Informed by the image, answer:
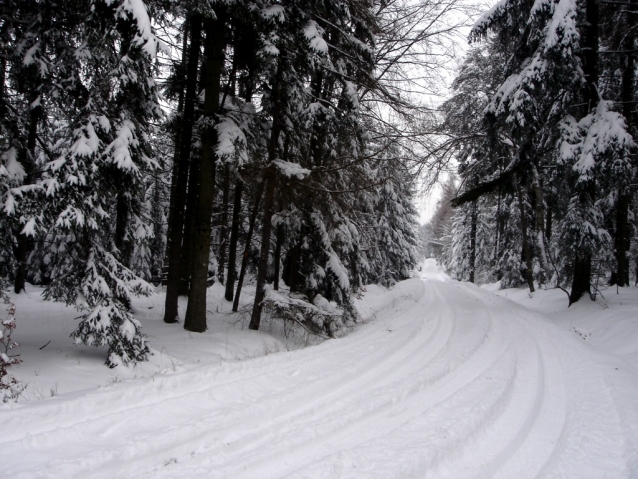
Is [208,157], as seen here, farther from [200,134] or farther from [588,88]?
[588,88]

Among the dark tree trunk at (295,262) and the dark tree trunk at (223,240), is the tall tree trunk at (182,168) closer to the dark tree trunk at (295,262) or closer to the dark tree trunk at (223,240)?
the dark tree trunk at (223,240)

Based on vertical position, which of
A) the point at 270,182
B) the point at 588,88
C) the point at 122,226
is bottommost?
the point at 122,226

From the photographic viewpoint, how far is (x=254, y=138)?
954 centimetres

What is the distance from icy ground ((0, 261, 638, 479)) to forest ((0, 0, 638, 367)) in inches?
78.8

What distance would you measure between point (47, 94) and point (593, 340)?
13.1 metres

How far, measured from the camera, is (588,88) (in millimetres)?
11516

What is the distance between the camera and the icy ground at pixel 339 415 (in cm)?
329

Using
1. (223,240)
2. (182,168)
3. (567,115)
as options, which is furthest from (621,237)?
(182,168)

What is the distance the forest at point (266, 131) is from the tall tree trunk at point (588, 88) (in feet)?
0.16

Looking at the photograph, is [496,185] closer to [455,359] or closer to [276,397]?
[455,359]

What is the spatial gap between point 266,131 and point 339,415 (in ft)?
26.6

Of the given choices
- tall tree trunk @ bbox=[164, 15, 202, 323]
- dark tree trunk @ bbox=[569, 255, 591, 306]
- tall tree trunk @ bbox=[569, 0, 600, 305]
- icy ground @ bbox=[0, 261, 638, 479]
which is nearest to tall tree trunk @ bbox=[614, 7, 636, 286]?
tall tree trunk @ bbox=[569, 0, 600, 305]

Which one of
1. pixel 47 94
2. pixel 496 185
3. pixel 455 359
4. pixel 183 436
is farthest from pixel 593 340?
pixel 47 94

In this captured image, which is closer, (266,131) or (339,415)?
(339,415)
